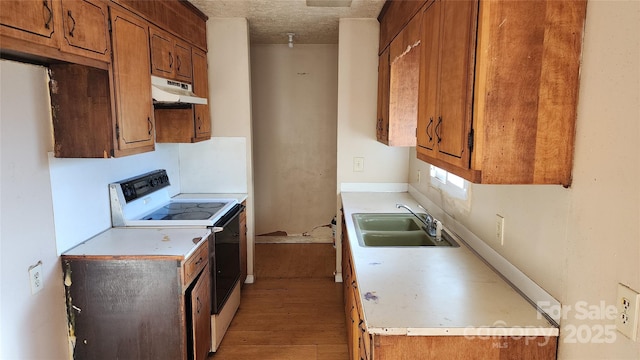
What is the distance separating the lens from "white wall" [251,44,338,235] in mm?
4641

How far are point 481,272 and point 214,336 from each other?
5.86ft

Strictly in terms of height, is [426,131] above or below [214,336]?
above

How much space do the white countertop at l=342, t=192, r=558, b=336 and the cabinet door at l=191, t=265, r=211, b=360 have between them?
37.2 inches

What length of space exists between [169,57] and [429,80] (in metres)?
1.83

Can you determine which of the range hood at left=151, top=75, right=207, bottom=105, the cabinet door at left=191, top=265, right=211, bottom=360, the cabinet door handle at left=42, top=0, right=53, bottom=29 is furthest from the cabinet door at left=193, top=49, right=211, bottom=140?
the cabinet door handle at left=42, top=0, right=53, bottom=29

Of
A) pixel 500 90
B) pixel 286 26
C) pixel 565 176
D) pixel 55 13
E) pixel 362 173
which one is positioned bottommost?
pixel 362 173

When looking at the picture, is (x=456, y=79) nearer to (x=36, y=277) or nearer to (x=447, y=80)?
(x=447, y=80)

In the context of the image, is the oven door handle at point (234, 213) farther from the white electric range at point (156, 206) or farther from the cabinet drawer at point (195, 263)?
the cabinet drawer at point (195, 263)


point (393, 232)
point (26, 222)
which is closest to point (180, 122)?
point (26, 222)

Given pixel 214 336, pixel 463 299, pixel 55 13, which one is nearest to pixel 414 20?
pixel 463 299

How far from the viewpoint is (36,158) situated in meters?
1.88

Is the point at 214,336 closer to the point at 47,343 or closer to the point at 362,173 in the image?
the point at 47,343

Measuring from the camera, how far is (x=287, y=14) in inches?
128

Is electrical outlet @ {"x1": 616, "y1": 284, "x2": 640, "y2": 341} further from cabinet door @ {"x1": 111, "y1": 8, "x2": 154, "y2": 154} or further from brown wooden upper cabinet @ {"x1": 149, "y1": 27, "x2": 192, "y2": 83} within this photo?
brown wooden upper cabinet @ {"x1": 149, "y1": 27, "x2": 192, "y2": 83}
